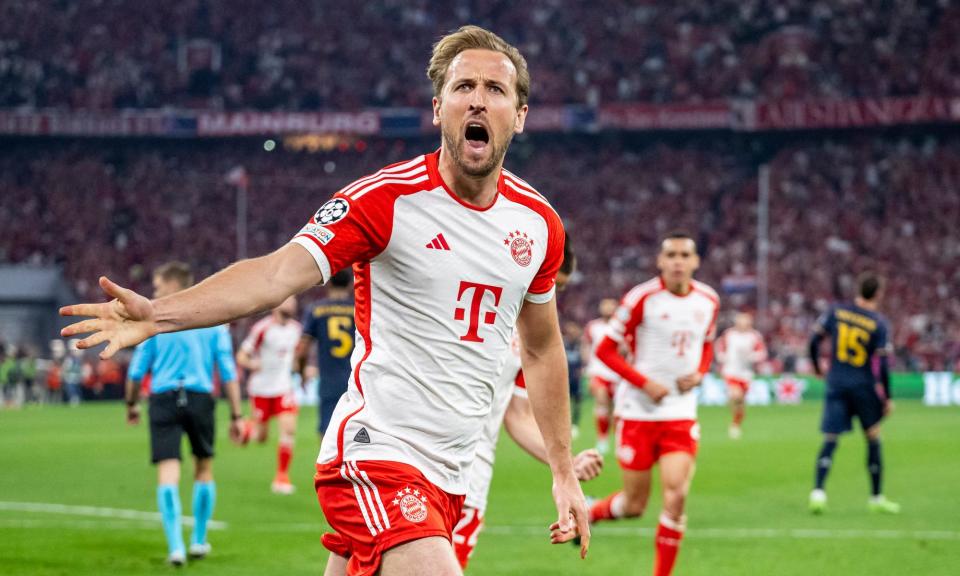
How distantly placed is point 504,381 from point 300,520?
6.96 metres

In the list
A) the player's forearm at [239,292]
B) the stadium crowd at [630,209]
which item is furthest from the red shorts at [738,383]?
the player's forearm at [239,292]

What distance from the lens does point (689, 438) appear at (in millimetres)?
9898

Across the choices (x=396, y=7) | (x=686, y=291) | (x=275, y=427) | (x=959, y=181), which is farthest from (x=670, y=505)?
(x=396, y=7)

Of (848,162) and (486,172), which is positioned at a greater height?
(848,162)

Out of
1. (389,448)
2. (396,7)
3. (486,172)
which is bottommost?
(389,448)

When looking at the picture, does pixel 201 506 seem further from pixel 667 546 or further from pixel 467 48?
pixel 467 48

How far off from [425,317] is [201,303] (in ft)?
3.45

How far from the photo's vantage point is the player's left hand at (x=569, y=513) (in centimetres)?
488

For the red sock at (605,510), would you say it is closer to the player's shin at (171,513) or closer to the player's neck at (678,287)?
the player's neck at (678,287)

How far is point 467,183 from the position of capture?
15.1 ft

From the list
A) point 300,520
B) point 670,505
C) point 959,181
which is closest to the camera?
point 670,505

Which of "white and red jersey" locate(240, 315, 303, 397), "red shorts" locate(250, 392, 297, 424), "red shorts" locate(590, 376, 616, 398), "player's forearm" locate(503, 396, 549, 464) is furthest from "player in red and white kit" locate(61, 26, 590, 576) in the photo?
"red shorts" locate(590, 376, 616, 398)

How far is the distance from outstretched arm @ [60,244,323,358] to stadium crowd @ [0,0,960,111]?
144 feet

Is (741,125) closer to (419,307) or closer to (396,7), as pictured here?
(396,7)
